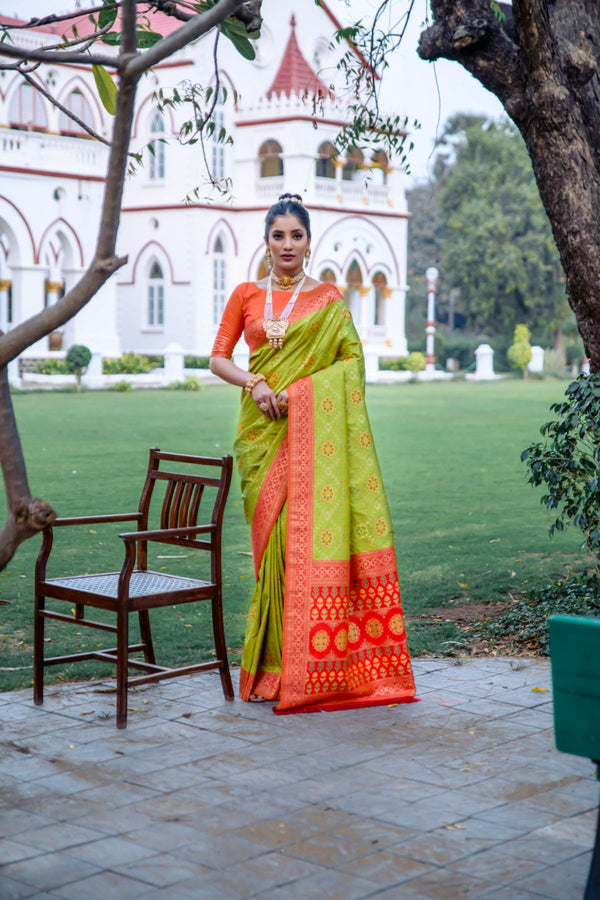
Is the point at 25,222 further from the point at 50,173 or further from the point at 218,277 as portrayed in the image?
Answer: the point at 218,277

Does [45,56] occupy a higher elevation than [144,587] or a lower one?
higher

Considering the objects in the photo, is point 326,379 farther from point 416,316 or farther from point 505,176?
point 416,316

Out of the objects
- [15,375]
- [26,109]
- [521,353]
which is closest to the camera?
[15,375]

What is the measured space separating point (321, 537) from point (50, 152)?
1095 inches

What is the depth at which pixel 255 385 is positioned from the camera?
495 cm

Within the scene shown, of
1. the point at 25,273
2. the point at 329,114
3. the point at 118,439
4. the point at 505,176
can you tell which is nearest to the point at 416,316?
the point at 505,176

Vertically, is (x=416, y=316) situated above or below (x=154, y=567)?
above

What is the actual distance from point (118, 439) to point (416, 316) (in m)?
41.7

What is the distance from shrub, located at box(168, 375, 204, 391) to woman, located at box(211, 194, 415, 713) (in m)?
24.5

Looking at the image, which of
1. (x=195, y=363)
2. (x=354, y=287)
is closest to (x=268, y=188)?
(x=354, y=287)

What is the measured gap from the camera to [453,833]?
3.47 m

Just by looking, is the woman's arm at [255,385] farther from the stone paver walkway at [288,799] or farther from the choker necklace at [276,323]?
the stone paver walkway at [288,799]

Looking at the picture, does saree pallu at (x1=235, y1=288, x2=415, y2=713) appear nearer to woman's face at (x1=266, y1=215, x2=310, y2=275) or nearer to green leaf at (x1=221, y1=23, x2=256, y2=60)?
woman's face at (x1=266, y1=215, x2=310, y2=275)

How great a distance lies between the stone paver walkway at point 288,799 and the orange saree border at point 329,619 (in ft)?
0.44
